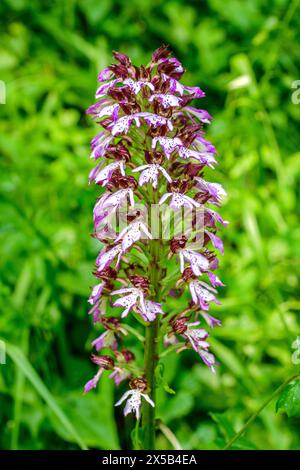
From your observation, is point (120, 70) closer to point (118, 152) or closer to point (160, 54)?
point (160, 54)

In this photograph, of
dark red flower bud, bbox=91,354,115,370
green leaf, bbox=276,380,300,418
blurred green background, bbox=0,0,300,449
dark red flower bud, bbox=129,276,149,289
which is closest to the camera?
green leaf, bbox=276,380,300,418

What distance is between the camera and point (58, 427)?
108 inches

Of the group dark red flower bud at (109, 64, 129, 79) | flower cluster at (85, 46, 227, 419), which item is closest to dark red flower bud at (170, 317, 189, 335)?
flower cluster at (85, 46, 227, 419)

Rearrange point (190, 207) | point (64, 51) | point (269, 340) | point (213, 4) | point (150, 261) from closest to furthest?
point (190, 207) → point (150, 261) → point (269, 340) → point (213, 4) → point (64, 51)

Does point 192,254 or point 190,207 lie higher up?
point 190,207

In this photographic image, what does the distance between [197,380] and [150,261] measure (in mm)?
1720

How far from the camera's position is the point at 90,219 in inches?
145

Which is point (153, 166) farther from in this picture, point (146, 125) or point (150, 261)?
point (150, 261)

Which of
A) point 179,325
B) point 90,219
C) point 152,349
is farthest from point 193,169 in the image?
point 90,219

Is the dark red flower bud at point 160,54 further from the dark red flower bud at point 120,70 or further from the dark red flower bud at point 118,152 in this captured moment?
the dark red flower bud at point 118,152

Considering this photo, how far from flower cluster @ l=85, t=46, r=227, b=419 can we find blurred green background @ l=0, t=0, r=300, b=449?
626 mm

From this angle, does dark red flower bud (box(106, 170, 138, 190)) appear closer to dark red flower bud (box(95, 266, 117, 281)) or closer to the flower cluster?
the flower cluster

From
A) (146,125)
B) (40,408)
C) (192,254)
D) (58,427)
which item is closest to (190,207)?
(192,254)

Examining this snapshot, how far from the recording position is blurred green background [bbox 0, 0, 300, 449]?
293 cm
